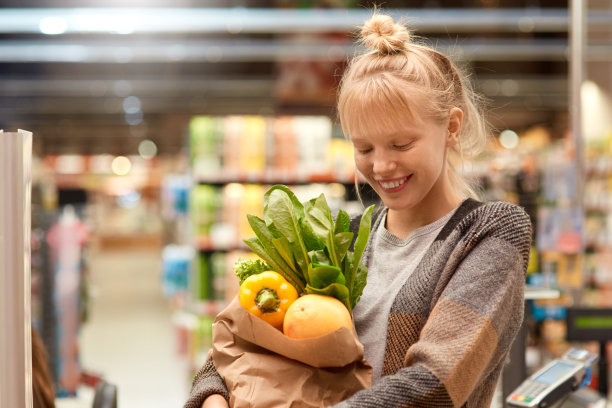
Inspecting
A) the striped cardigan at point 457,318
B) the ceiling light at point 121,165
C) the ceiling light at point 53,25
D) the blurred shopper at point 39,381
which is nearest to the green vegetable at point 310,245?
the striped cardigan at point 457,318

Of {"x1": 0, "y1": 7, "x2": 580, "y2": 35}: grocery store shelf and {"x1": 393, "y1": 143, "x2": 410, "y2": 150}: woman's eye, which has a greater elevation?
{"x1": 0, "y1": 7, "x2": 580, "y2": 35}: grocery store shelf

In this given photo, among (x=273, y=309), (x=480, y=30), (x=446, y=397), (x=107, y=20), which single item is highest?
(x=480, y=30)

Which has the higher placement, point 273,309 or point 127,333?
point 273,309

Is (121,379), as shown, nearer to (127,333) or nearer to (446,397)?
(127,333)

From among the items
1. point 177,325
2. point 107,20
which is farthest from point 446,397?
point 107,20

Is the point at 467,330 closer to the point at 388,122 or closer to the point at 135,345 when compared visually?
the point at 388,122

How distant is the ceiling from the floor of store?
3.16 m

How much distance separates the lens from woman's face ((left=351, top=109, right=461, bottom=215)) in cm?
124

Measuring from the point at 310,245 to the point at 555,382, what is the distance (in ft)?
2.96

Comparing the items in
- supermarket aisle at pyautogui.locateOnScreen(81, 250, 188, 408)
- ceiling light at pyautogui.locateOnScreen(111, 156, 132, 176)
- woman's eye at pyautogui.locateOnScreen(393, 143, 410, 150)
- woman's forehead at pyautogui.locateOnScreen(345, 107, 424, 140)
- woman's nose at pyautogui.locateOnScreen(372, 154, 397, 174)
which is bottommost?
supermarket aisle at pyautogui.locateOnScreen(81, 250, 188, 408)

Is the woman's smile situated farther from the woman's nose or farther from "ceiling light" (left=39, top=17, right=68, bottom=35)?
"ceiling light" (left=39, top=17, right=68, bottom=35)

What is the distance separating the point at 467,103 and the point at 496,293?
0.49 metres

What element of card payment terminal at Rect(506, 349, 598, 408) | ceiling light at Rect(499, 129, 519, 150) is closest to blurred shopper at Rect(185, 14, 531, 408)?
card payment terminal at Rect(506, 349, 598, 408)

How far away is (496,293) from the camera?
Answer: 112 cm
